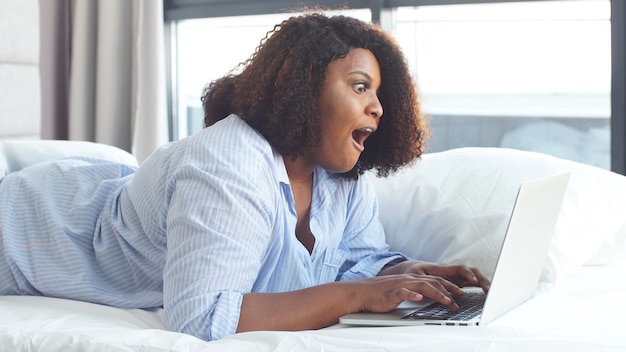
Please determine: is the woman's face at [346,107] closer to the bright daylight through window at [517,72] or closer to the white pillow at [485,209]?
the white pillow at [485,209]

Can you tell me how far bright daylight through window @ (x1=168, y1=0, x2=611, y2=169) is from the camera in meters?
2.67

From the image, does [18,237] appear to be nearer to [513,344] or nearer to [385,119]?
[385,119]

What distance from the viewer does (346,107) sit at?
156 cm

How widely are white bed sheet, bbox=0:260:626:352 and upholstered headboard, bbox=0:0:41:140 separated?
1.41m

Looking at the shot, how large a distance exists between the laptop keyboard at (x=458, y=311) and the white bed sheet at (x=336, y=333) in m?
0.04

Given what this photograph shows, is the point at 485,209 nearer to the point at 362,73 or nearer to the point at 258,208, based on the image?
the point at 362,73

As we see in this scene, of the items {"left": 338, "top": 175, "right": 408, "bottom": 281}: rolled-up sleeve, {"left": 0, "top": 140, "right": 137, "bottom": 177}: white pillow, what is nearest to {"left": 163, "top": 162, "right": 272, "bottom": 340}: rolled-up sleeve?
{"left": 338, "top": 175, "right": 408, "bottom": 281}: rolled-up sleeve

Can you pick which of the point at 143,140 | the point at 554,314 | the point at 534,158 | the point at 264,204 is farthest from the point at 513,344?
the point at 143,140

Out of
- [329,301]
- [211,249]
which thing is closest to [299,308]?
[329,301]

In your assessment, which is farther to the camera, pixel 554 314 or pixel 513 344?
pixel 554 314

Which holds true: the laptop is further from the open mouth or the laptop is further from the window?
the window

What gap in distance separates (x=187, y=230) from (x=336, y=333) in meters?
0.27

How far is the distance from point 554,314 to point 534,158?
539 millimetres

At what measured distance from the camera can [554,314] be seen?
1463 millimetres
